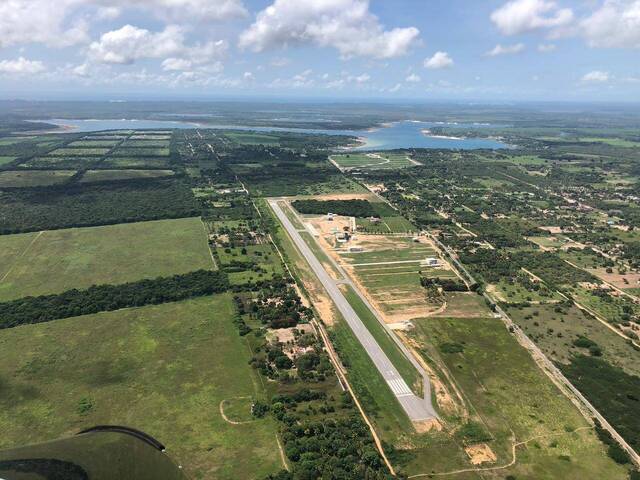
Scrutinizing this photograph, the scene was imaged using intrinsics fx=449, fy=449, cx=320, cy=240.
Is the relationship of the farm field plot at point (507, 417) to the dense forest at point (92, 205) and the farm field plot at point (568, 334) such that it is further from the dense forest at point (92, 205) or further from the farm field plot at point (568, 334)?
the dense forest at point (92, 205)

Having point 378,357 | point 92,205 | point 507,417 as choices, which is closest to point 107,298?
point 378,357

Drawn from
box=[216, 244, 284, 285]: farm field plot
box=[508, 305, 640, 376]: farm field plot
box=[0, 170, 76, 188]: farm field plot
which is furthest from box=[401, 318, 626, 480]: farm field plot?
box=[0, 170, 76, 188]: farm field plot

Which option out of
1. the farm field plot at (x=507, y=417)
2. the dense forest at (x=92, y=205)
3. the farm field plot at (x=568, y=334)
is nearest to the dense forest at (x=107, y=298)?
the farm field plot at (x=507, y=417)

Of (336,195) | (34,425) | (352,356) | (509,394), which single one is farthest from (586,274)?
(34,425)

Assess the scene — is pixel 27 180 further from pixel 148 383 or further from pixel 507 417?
pixel 507 417

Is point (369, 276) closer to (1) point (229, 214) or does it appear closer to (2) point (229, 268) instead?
(2) point (229, 268)

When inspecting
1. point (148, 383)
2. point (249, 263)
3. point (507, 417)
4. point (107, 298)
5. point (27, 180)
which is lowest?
point (507, 417)
